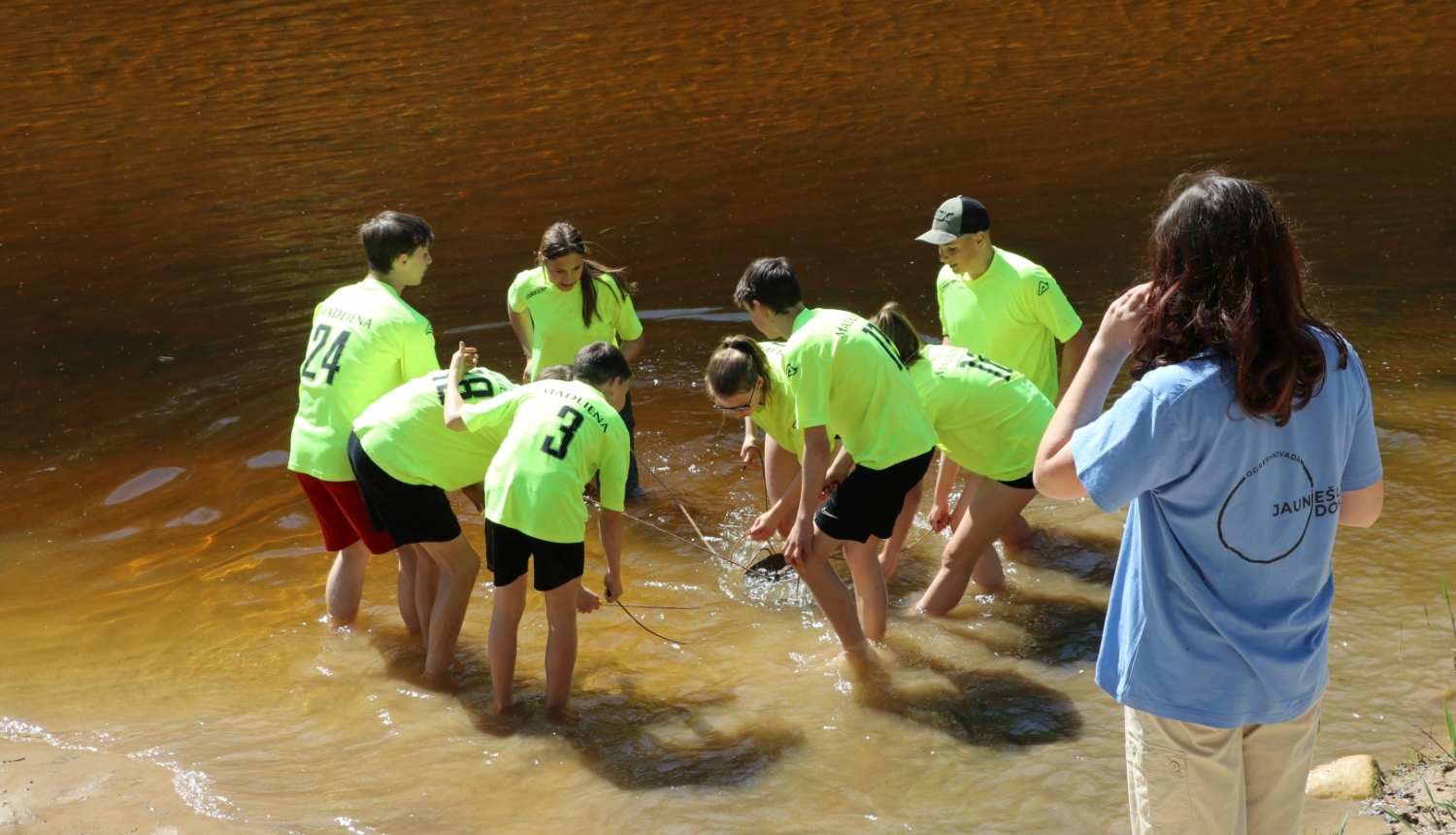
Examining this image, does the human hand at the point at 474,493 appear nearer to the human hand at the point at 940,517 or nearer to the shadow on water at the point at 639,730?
the shadow on water at the point at 639,730

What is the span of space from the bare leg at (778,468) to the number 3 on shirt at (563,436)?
1227mm

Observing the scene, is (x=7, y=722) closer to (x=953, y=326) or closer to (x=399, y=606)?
(x=399, y=606)

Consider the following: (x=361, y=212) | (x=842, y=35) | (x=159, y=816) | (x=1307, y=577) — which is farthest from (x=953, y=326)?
(x=842, y=35)

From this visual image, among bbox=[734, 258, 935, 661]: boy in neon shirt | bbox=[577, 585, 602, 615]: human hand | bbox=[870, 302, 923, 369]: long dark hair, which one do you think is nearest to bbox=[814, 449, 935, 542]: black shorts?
bbox=[734, 258, 935, 661]: boy in neon shirt

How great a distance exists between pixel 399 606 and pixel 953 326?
287cm

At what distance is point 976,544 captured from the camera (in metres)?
5.05

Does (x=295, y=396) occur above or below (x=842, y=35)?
below

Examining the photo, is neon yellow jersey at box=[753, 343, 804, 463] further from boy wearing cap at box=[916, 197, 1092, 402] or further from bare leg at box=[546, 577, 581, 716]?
bare leg at box=[546, 577, 581, 716]

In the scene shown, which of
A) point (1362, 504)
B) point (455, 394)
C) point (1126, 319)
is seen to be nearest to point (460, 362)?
point (455, 394)

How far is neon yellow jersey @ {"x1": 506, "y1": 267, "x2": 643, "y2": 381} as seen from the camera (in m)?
6.16

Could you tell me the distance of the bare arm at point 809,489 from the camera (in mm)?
4359

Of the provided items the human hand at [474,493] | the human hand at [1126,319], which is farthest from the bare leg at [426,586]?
the human hand at [1126,319]

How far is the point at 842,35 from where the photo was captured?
678 inches

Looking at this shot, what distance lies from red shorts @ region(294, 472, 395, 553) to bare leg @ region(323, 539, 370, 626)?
221mm
